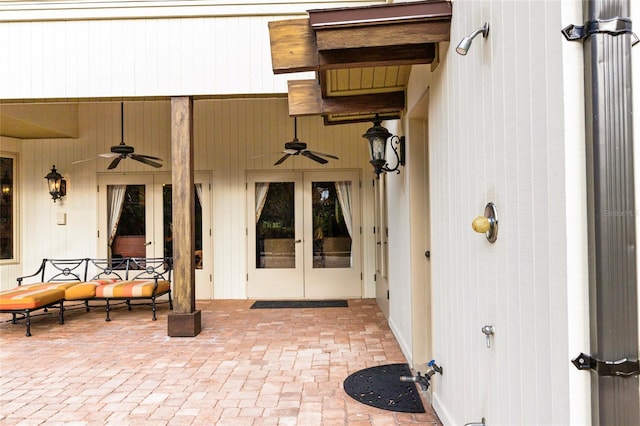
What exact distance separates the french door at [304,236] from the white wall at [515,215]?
4.50 m

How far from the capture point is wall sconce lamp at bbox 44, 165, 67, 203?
7090 millimetres

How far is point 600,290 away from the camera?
3.70ft

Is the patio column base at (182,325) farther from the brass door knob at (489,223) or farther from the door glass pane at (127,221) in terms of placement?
the brass door knob at (489,223)

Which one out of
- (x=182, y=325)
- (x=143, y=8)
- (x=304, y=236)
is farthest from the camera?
(x=304, y=236)

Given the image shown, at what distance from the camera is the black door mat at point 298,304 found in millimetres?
6359

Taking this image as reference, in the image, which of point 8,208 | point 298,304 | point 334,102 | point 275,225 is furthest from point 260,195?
point 8,208

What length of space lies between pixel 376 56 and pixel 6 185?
7142mm

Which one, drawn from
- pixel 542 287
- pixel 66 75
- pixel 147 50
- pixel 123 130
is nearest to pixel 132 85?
pixel 147 50

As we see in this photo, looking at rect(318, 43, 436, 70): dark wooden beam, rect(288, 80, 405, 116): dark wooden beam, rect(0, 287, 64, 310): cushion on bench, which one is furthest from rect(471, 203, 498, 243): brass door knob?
rect(0, 287, 64, 310): cushion on bench

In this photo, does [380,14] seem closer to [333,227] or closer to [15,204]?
[333,227]

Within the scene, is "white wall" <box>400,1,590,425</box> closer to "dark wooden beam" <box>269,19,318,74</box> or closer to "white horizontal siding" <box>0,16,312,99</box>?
"dark wooden beam" <box>269,19,318,74</box>

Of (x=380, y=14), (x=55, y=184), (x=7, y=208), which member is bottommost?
(x=7, y=208)

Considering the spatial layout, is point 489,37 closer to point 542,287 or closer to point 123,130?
point 542,287

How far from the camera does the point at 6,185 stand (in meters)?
7.20
